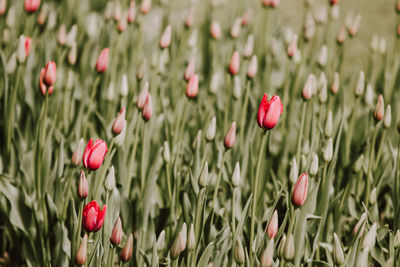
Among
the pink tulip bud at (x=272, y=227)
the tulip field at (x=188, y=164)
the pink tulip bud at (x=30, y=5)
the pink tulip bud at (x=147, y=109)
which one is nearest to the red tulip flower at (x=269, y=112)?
the tulip field at (x=188, y=164)

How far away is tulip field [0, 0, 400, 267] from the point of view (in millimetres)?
1470

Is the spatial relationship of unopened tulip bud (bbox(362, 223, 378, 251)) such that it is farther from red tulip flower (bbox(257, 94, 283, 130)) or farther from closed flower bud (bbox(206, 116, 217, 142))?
closed flower bud (bbox(206, 116, 217, 142))

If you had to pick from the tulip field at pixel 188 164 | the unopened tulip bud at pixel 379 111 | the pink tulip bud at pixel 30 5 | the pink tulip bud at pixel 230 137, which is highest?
the pink tulip bud at pixel 30 5

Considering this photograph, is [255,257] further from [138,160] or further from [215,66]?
[215,66]

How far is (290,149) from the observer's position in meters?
2.32

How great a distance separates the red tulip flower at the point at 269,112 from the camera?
54.7 inches

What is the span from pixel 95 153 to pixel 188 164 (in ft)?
2.65

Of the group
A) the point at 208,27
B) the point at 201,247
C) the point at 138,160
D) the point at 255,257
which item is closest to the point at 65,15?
the point at 208,27

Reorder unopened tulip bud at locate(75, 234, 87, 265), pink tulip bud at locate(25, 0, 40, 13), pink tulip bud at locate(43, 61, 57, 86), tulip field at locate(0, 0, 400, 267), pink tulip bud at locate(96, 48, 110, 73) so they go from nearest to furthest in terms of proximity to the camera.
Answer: unopened tulip bud at locate(75, 234, 87, 265) < tulip field at locate(0, 0, 400, 267) < pink tulip bud at locate(43, 61, 57, 86) < pink tulip bud at locate(96, 48, 110, 73) < pink tulip bud at locate(25, 0, 40, 13)

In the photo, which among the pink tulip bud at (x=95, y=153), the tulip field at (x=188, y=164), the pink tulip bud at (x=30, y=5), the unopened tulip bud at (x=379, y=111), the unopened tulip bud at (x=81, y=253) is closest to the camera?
the unopened tulip bud at (x=81, y=253)

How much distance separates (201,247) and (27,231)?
63 centimetres

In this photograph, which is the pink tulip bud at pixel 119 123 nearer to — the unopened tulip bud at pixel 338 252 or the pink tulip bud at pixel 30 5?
the unopened tulip bud at pixel 338 252

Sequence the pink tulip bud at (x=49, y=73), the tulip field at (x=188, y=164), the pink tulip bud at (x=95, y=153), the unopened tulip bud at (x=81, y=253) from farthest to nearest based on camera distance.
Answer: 1. the pink tulip bud at (x=49, y=73)
2. the tulip field at (x=188, y=164)
3. the pink tulip bud at (x=95, y=153)
4. the unopened tulip bud at (x=81, y=253)

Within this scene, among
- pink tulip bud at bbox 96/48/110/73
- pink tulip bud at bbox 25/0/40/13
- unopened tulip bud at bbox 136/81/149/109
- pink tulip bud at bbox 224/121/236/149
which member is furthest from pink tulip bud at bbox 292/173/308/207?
pink tulip bud at bbox 25/0/40/13
